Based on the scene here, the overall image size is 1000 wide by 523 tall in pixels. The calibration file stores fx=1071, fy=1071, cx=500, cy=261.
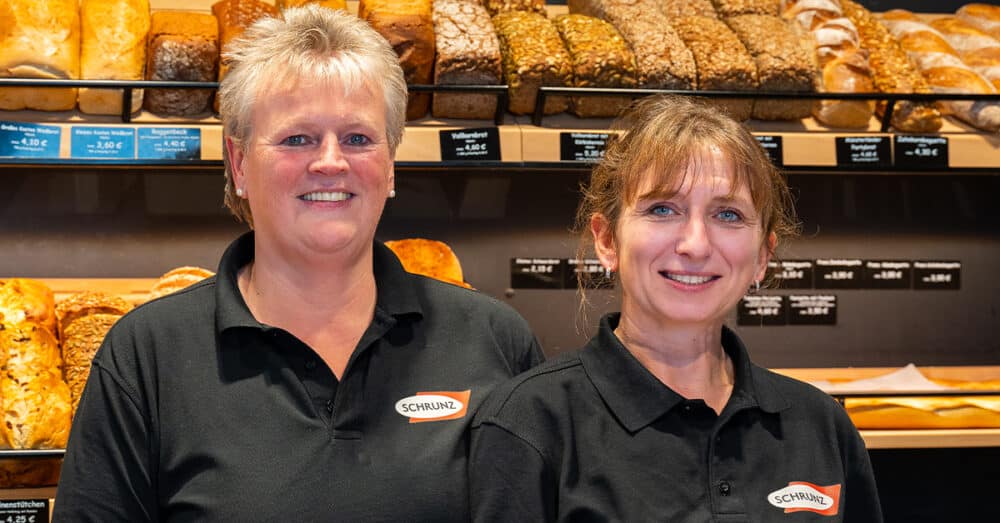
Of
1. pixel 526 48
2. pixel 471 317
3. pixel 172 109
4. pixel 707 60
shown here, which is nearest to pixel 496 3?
pixel 526 48

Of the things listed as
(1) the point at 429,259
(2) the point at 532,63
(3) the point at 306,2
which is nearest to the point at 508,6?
(2) the point at 532,63

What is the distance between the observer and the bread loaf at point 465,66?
2186 mm

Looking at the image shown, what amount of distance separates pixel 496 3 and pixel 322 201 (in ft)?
3.90

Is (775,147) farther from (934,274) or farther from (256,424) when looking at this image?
(256,424)

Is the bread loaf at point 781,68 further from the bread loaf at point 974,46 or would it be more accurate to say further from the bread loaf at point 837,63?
the bread loaf at point 974,46

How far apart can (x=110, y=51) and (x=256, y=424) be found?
3.59ft

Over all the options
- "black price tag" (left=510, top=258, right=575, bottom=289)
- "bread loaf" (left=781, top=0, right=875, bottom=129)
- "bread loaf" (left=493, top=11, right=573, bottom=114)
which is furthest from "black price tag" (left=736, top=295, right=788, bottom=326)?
"bread loaf" (left=493, top=11, right=573, bottom=114)

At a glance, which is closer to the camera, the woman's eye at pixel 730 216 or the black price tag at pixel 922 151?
the woman's eye at pixel 730 216

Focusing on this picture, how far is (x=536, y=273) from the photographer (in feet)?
8.81

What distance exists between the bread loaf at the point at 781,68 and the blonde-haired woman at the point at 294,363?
3.42 ft

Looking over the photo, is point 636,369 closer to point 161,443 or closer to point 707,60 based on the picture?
point 161,443

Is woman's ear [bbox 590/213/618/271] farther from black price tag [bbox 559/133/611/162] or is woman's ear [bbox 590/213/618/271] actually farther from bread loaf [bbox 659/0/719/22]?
bread loaf [bbox 659/0/719/22]

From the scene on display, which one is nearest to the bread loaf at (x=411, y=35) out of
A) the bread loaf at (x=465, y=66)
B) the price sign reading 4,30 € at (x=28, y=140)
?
the bread loaf at (x=465, y=66)

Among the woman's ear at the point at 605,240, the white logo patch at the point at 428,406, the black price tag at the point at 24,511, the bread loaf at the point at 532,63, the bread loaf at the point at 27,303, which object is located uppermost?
the bread loaf at the point at 532,63
